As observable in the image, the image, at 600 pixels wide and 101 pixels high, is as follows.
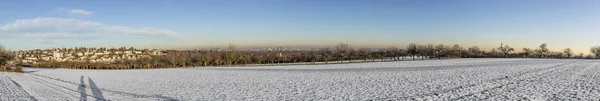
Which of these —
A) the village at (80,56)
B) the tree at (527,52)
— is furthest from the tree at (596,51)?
the village at (80,56)

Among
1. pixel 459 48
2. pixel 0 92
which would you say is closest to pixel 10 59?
pixel 0 92

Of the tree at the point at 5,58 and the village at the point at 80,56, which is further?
the village at the point at 80,56

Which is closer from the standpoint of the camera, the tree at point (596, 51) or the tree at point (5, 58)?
the tree at point (5, 58)

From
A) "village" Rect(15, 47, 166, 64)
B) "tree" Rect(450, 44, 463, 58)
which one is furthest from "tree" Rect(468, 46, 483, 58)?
"village" Rect(15, 47, 166, 64)

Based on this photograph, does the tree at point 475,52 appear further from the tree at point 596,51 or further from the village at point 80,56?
the village at point 80,56

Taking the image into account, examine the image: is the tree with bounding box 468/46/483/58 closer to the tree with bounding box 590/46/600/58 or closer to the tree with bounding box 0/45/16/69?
the tree with bounding box 590/46/600/58

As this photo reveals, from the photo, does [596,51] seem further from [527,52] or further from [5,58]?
[5,58]

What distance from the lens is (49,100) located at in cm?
1562

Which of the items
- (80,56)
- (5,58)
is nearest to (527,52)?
(5,58)

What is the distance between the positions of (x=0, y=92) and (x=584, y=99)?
911 inches

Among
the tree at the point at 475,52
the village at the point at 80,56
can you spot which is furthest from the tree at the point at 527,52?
the village at the point at 80,56

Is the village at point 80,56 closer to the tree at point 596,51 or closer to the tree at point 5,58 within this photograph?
the tree at point 5,58

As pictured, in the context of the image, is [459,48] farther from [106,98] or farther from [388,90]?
[106,98]

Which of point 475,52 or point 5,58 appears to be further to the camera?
point 475,52
